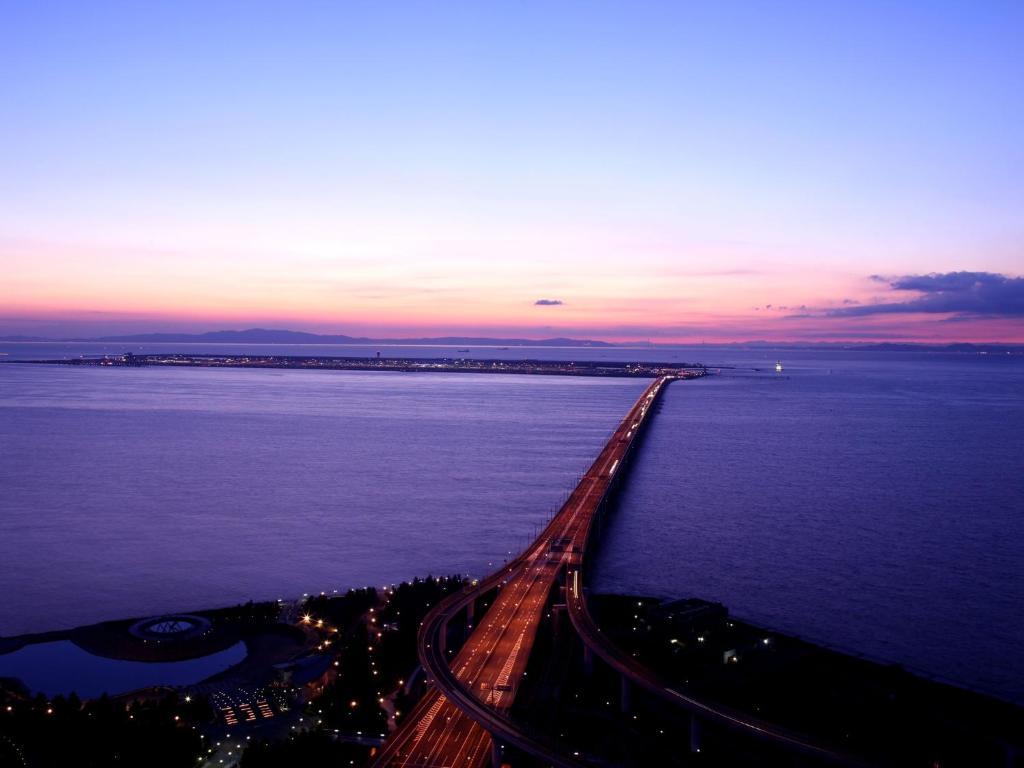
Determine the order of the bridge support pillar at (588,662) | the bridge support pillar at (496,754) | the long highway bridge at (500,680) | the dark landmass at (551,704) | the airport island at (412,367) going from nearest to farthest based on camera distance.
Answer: the long highway bridge at (500,680) < the bridge support pillar at (496,754) < the dark landmass at (551,704) < the bridge support pillar at (588,662) < the airport island at (412,367)

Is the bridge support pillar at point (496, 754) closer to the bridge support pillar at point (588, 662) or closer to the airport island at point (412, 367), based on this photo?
the bridge support pillar at point (588, 662)

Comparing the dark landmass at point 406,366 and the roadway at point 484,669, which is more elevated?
the dark landmass at point 406,366

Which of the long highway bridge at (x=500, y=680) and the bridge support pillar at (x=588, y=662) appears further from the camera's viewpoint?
the bridge support pillar at (x=588, y=662)

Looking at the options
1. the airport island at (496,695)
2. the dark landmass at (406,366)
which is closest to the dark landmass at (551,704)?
the airport island at (496,695)

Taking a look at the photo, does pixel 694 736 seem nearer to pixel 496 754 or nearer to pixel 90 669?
pixel 496 754

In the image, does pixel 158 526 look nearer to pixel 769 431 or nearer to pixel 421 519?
pixel 421 519

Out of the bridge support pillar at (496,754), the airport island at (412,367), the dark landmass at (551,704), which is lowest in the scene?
the dark landmass at (551,704)

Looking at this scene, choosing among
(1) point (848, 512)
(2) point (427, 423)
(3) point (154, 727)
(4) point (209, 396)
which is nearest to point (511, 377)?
(4) point (209, 396)
